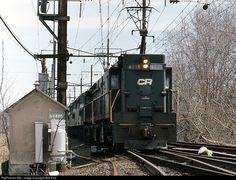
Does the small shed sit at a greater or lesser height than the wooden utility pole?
lesser

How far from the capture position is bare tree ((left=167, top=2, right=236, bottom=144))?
31.6m

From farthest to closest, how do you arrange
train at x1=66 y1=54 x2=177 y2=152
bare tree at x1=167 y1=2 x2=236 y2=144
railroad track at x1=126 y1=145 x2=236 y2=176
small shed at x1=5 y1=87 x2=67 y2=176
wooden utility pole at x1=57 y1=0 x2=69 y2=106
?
bare tree at x1=167 y1=2 x2=236 y2=144, wooden utility pole at x1=57 y1=0 x2=69 y2=106, train at x1=66 y1=54 x2=177 y2=152, small shed at x1=5 y1=87 x2=67 y2=176, railroad track at x1=126 y1=145 x2=236 y2=176

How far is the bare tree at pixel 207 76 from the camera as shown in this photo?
31569 millimetres

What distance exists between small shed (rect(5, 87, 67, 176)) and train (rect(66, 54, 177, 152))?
278cm

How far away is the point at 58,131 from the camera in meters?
15.9

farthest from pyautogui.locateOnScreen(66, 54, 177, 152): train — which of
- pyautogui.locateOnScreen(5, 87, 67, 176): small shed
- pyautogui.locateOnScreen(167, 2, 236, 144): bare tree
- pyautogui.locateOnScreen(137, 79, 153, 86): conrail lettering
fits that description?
pyautogui.locateOnScreen(167, 2, 236, 144): bare tree

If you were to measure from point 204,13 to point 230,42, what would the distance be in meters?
8.13

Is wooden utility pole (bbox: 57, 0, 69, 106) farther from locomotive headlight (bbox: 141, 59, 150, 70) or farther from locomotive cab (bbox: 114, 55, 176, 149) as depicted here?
locomotive headlight (bbox: 141, 59, 150, 70)

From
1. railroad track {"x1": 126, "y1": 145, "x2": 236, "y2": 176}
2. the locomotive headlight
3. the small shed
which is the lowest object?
railroad track {"x1": 126, "y1": 145, "x2": 236, "y2": 176}

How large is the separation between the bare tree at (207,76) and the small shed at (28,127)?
15.1 meters

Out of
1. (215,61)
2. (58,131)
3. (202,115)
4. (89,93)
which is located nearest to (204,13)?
(215,61)

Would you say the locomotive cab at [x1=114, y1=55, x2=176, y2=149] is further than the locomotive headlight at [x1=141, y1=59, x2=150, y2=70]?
No

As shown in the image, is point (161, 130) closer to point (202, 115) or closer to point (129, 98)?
point (129, 98)

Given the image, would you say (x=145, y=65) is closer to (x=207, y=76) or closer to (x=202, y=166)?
(x=202, y=166)
